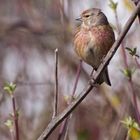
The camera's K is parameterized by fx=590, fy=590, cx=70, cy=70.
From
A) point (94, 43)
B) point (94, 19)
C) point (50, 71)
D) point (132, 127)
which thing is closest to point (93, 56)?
point (94, 43)

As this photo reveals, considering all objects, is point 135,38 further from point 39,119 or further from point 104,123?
point 39,119

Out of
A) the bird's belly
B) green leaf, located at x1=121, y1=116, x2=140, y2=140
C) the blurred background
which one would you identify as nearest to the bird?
the bird's belly

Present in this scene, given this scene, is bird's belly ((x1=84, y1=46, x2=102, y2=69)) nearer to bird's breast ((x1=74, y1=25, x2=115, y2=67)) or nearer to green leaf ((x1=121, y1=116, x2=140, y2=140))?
bird's breast ((x1=74, y1=25, x2=115, y2=67))

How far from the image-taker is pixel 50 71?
234 inches

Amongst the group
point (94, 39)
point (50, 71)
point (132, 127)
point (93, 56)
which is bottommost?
point (50, 71)

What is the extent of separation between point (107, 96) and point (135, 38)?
0.56 metres

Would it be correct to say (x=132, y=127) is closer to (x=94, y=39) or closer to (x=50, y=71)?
(x=94, y=39)

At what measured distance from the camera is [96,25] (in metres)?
3.50

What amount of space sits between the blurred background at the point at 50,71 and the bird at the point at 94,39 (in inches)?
41.1

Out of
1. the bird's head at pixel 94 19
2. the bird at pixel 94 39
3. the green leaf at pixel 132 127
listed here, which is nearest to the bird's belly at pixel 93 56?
the bird at pixel 94 39

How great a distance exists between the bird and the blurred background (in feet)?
3.43

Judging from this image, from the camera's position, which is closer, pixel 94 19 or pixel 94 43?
pixel 94 43

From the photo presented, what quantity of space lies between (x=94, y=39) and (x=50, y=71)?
102 inches

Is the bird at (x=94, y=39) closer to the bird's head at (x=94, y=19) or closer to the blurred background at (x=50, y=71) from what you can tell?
the bird's head at (x=94, y=19)
